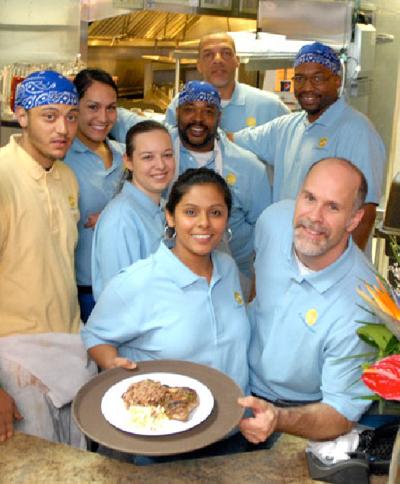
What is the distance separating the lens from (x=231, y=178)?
3133 mm

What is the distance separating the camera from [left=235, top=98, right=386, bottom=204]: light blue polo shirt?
314 cm

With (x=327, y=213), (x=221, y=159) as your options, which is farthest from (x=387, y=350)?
(x=221, y=159)

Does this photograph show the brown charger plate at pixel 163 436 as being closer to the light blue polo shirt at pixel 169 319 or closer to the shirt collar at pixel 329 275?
the light blue polo shirt at pixel 169 319

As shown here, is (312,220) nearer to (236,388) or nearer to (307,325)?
(307,325)

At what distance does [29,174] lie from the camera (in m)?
2.19

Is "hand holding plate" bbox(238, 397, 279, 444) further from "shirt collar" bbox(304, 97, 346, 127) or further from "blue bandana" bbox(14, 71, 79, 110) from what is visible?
"shirt collar" bbox(304, 97, 346, 127)

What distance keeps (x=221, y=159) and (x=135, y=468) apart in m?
1.78

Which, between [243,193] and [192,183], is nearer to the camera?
[192,183]

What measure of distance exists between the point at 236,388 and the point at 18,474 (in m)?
0.52

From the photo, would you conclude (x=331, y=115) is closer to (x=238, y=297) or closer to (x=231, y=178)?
(x=231, y=178)

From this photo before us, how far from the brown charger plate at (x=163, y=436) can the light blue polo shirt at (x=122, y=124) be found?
1.77 meters

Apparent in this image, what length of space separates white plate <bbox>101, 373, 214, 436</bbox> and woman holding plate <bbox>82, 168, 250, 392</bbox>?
0.17 metres

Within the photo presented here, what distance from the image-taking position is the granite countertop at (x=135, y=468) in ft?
4.97

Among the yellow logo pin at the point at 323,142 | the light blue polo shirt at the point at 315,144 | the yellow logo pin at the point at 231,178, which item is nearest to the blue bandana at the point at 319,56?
the light blue polo shirt at the point at 315,144
